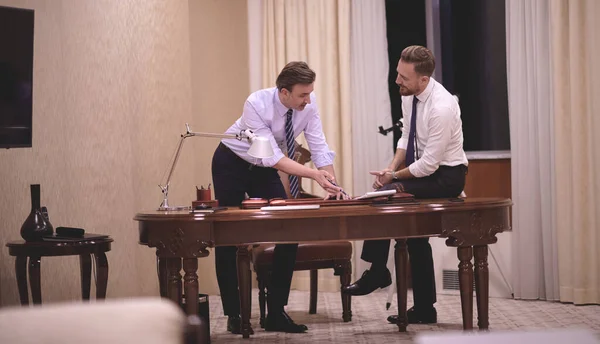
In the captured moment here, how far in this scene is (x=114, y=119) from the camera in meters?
5.07

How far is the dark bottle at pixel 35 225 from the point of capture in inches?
150

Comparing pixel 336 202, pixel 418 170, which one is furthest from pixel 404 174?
pixel 336 202

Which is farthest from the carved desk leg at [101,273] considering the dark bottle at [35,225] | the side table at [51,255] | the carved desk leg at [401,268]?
the carved desk leg at [401,268]

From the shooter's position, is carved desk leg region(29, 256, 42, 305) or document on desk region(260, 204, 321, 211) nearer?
document on desk region(260, 204, 321, 211)

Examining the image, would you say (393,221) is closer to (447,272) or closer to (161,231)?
(161,231)

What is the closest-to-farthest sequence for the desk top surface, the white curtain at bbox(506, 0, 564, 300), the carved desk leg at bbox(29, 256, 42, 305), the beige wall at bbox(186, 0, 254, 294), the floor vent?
the desk top surface < the carved desk leg at bbox(29, 256, 42, 305) < the white curtain at bbox(506, 0, 564, 300) < the floor vent < the beige wall at bbox(186, 0, 254, 294)

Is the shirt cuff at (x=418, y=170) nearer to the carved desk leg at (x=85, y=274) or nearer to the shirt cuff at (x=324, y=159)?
the shirt cuff at (x=324, y=159)

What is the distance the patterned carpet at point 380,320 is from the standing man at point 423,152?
237 mm

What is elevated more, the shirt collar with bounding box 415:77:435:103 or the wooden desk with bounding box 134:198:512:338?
the shirt collar with bounding box 415:77:435:103

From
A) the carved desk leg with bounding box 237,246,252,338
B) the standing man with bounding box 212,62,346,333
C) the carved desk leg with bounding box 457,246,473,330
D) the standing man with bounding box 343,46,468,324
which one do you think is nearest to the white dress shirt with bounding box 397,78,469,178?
the standing man with bounding box 343,46,468,324

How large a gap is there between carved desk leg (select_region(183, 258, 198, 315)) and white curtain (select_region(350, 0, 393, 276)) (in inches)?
105

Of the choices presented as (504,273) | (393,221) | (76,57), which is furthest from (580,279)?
(76,57)

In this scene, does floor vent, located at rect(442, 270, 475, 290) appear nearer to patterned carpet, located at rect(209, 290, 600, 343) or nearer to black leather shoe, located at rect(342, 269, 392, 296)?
patterned carpet, located at rect(209, 290, 600, 343)

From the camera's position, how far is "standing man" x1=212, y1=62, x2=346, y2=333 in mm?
3971
